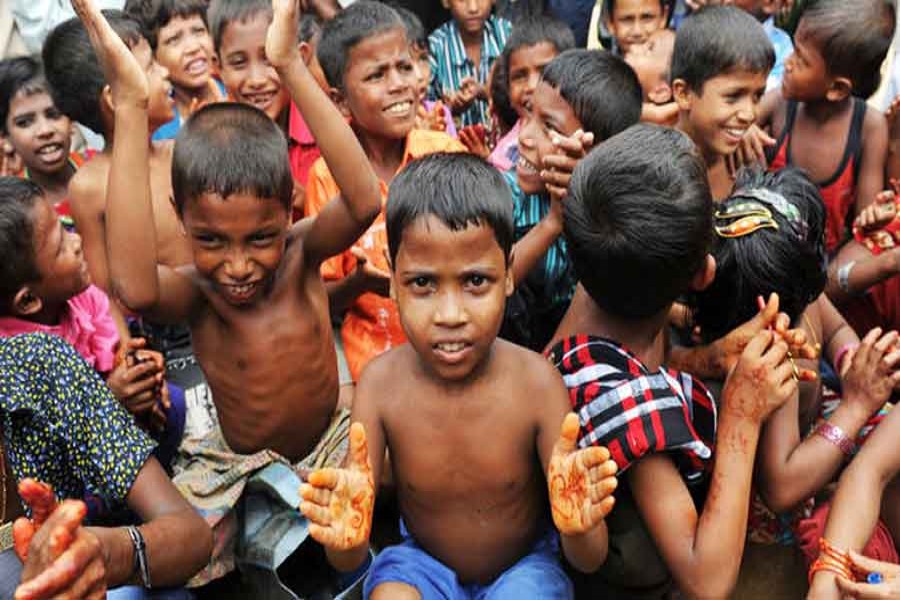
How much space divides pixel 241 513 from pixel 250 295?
0.59 m

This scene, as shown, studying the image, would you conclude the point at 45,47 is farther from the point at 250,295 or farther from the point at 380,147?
the point at 250,295

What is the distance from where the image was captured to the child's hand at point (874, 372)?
2.36 meters

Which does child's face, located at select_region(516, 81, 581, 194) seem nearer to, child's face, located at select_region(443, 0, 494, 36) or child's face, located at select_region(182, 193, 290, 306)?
child's face, located at select_region(182, 193, 290, 306)

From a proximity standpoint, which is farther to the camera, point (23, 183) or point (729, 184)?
point (729, 184)

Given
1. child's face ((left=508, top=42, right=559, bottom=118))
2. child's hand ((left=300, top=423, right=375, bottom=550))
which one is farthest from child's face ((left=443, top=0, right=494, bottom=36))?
child's hand ((left=300, top=423, right=375, bottom=550))

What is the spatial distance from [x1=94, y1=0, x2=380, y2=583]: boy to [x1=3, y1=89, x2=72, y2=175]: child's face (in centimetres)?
193

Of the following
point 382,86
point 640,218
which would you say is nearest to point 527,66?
point 382,86

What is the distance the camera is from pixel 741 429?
2.15 m

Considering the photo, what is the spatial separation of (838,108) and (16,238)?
10.1ft

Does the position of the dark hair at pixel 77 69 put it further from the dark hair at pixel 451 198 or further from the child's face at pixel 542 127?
the dark hair at pixel 451 198

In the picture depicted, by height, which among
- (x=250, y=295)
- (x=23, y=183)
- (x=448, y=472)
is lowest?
(x=448, y=472)

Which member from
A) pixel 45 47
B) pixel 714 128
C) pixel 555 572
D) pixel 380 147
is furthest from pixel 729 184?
pixel 45 47

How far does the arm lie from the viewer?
93.0 inches

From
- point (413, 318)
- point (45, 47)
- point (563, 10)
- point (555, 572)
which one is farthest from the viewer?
point (563, 10)
